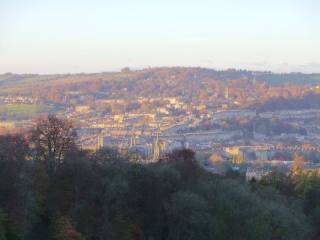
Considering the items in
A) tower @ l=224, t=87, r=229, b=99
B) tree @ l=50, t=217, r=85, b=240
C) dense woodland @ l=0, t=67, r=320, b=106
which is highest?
tree @ l=50, t=217, r=85, b=240

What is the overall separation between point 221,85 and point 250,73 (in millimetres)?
15463

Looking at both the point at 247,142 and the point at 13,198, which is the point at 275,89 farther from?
the point at 13,198

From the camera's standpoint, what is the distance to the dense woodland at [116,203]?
1574 centimetres

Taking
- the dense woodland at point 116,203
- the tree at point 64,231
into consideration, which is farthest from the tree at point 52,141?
the tree at point 64,231

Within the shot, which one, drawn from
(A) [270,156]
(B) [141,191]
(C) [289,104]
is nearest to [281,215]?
(B) [141,191]

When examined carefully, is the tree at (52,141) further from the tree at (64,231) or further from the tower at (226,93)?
the tower at (226,93)

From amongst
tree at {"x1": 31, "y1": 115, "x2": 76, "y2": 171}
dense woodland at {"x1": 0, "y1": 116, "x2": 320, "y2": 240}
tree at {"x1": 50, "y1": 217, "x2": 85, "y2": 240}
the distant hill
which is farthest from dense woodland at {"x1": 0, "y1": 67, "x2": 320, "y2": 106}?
tree at {"x1": 50, "y1": 217, "x2": 85, "y2": 240}

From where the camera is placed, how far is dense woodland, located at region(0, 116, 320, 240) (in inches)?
620

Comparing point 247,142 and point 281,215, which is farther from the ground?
point 281,215

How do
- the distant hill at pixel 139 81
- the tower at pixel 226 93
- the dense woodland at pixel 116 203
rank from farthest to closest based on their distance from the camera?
the tower at pixel 226 93
the distant hill at pixel 139 81
the dense woodland at pixel 116 203

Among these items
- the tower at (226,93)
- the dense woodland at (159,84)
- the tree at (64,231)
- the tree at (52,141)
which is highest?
the tree at (52,141)

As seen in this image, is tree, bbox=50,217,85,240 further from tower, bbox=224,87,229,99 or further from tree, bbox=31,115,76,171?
tower, bbox=224,87,229,99

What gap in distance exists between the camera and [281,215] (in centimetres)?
1741

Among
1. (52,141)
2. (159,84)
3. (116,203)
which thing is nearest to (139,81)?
(159,84)
